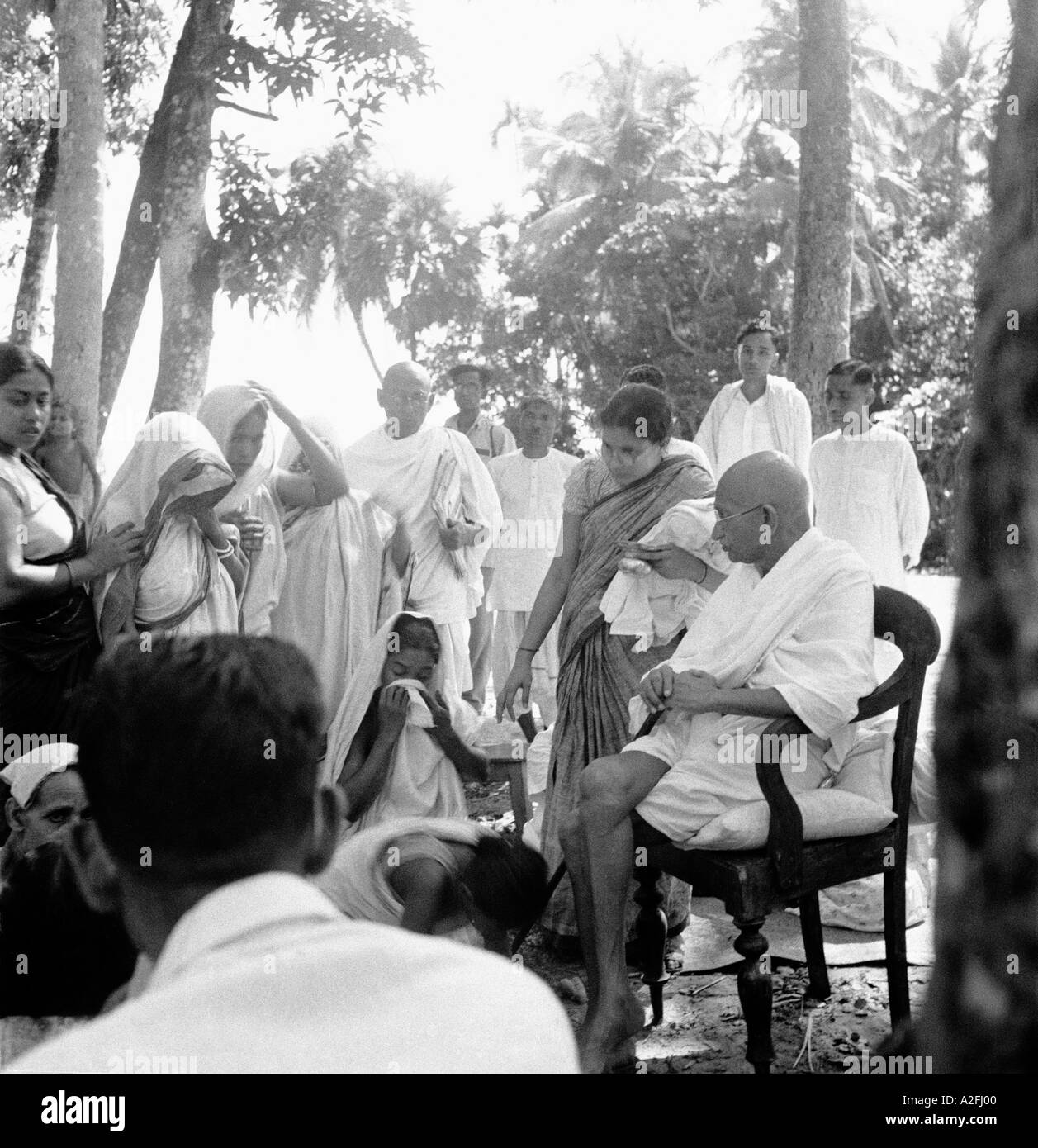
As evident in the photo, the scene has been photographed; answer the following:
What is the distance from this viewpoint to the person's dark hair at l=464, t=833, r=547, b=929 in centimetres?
343

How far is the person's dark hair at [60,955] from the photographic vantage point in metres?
2.73

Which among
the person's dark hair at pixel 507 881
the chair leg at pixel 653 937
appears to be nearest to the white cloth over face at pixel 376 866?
the person's dark hair at pixel 507 881

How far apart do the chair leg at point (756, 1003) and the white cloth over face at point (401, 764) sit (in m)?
1.25

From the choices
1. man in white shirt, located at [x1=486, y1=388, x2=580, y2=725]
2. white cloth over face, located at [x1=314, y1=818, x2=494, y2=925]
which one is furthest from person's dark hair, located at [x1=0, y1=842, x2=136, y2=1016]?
man in white shirt, located at [x1=486, y1=388, x2=580, y2=725]

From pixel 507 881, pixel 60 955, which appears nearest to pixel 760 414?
pixel 507 881

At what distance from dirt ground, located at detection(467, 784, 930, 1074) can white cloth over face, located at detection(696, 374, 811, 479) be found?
13.6 feet

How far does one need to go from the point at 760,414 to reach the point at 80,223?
4.05 meters

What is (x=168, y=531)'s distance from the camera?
493 cm

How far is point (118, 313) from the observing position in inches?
402

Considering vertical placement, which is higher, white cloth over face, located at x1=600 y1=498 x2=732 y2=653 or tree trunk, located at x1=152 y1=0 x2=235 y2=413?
tree trunk, located at x1=152 y1=0 x2=235 y2=413

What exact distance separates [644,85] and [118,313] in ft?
88.6

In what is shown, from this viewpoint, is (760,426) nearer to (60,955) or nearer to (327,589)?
(327,589)

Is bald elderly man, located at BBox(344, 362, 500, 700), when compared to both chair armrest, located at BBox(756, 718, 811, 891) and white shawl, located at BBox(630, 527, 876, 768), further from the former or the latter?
chair armrest, located at BBox(756, 718, 811, 891)

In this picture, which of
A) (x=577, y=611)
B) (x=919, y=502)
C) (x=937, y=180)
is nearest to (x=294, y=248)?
(x=919, y=502)
